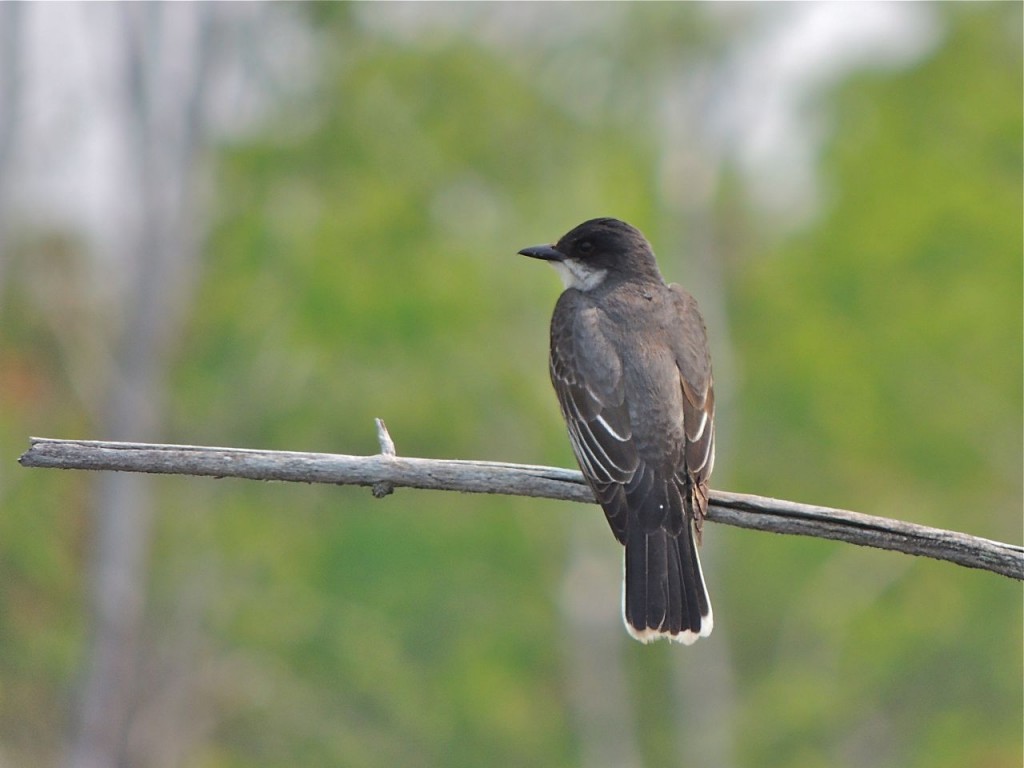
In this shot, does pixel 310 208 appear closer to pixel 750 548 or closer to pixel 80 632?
pixel 80 632

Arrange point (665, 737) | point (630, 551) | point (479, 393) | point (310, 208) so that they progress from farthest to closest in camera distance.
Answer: point (665, 737) < point (479, 393) < point (310, 208) < point (630, 551)

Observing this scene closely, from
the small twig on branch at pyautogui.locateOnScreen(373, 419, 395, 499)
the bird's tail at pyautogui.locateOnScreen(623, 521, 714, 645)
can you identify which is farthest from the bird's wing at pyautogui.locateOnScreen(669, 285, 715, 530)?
the small twig on branch at pyautogui.locateOnScreen(373, 419, 395, 499)

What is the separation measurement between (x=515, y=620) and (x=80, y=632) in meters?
8.57

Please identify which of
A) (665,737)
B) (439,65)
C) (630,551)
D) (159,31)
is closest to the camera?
(630,551)

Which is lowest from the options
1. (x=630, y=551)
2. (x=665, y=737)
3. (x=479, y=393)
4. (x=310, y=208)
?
(x=665, y=737)

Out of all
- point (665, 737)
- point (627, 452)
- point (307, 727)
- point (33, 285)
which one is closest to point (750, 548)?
point (665, 737)

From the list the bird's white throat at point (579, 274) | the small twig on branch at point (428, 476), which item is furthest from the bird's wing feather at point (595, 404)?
the small twig on branch at point (428, 476)

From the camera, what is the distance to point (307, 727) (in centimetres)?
2397

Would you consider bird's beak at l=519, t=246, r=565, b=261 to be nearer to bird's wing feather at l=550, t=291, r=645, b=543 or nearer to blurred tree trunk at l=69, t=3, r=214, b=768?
bird's wing feather at l=550, t=291, r=645, b=543

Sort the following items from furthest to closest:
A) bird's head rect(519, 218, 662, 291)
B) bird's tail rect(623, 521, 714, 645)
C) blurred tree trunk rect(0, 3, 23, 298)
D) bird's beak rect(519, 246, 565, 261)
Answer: blurred tree trunk rect(0, 3, 23, 298), bird's beak rect(519, 246, 565, 261), bird's head rect(519, 218, 662, 291), bird's tail rect(623, 521, 714, 645)

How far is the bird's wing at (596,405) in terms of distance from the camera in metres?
7.86

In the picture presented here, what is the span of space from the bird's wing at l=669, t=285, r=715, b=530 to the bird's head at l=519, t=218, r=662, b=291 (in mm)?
492

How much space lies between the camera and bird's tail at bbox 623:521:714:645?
25.7 feet

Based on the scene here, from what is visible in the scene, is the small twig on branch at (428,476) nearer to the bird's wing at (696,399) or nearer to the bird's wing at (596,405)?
the bird's wing at (696,399)
